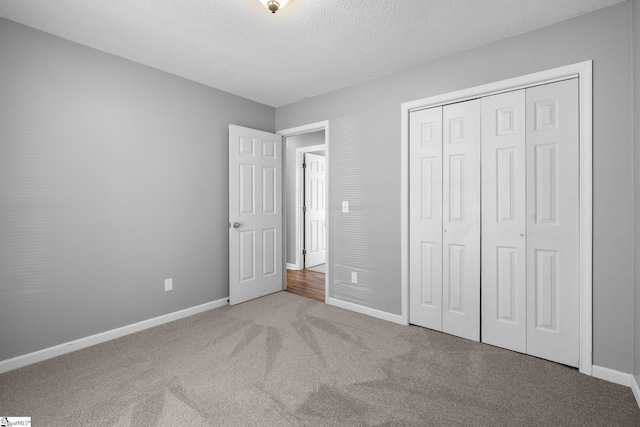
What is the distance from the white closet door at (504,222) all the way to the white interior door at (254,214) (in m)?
2.51

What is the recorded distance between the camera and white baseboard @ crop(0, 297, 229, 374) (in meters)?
2.20

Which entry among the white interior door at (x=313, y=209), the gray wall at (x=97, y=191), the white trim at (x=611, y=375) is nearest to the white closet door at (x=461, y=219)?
the white trim at (x=611, y=375)

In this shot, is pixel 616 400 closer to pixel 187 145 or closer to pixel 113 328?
pixel 113 328

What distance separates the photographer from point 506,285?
2467mm

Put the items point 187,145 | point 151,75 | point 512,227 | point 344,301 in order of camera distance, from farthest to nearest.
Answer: point 344,301
point 187,145
point 151,75
point 512,227

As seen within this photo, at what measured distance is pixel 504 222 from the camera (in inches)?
97.0

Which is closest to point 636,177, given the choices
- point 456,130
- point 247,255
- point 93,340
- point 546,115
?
point 546,115

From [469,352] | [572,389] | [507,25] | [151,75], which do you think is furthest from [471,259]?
[151,75]

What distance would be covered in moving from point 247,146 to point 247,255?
1347 mm

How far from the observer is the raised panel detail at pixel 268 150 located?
3.88 metres

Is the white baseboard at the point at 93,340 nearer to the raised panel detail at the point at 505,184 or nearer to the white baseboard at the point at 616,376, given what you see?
the raised panel detail at the point at 505,184

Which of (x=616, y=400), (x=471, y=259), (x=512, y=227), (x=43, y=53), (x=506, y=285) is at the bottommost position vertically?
(x=616, y=400)

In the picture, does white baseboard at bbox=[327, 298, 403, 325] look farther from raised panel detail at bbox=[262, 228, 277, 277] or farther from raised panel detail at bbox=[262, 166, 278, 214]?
raised panel detail at bbox=[262, 166, 278, 214]

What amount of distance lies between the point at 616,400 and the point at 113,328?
3.77 meters
